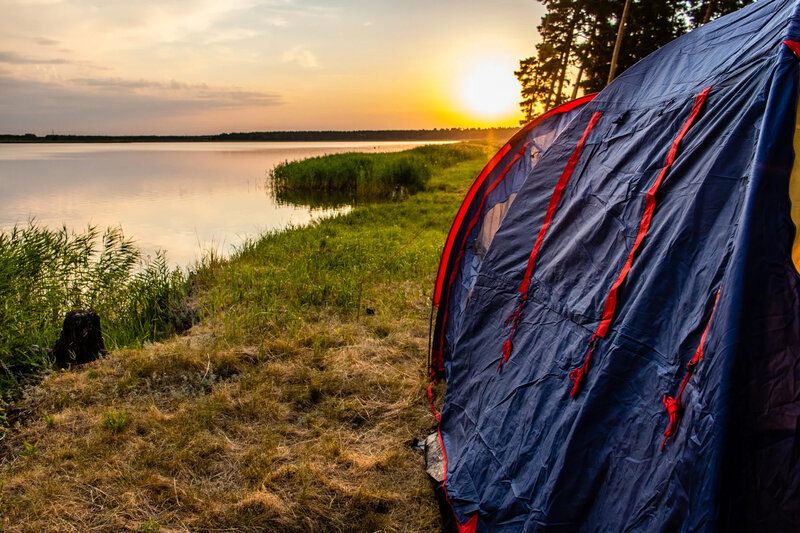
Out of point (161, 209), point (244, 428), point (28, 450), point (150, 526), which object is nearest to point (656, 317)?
point (150, 526)

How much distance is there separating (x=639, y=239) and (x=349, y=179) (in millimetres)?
20262

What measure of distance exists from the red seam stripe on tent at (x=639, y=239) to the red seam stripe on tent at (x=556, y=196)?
0.71 m

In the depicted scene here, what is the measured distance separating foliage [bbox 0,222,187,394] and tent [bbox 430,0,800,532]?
4277mm

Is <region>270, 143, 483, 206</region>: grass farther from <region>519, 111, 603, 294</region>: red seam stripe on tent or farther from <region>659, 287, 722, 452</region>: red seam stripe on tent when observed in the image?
<region>659, 287, 722, 452</region>: red seam stripe on tent

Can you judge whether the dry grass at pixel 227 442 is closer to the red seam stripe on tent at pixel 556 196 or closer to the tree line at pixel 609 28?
the red seam stripe on tent at pixel 556 196

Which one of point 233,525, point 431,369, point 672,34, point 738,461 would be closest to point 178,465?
point 233,525

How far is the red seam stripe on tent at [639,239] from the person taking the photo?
6.86 ft

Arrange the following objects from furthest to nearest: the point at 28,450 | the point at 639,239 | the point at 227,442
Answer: the point at 227,442, the point at 28,450, the point at 639,239

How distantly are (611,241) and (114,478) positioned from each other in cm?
318

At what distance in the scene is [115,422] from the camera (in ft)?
11.4

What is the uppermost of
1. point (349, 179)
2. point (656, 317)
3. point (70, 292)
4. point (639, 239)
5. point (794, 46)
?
point (794, 46)

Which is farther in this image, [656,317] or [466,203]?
[466,203]

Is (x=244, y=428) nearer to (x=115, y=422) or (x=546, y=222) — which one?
(x=115, y=422)

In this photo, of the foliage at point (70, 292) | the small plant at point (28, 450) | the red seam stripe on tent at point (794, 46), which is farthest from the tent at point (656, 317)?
the foliage at point (70, 292)
